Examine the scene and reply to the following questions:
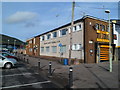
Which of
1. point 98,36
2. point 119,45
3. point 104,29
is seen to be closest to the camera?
point 98,36

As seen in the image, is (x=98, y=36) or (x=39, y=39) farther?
(x=39, y=39)

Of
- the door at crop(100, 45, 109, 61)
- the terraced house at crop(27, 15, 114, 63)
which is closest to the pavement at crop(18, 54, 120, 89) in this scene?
the terraced house at crop(27, 15, 114, 63)

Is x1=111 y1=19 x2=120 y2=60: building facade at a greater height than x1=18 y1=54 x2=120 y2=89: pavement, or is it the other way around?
x1=111 y1=19 x2=120 y2=60: building facade

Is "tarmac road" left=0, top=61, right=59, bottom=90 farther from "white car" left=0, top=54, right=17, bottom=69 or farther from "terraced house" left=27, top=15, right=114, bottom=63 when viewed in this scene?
"terraced house" left=27, top=15, right=114, bottom=63

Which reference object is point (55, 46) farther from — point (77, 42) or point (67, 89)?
point (67, 89)

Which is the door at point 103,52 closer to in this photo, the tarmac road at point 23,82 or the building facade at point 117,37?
the building facade at point 117,37

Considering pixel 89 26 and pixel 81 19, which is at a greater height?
pixel 81 19

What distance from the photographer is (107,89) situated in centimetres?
615

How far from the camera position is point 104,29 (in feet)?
67.2

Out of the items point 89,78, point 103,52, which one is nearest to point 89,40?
point 103,52

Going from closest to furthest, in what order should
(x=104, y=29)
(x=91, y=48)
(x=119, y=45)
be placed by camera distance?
(x=91, y=48), (x=104, y=29), (x=119, y=45)

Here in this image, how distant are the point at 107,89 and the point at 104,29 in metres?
16.1

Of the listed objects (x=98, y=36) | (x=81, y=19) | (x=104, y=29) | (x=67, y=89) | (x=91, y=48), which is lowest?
(x=67, y=89)

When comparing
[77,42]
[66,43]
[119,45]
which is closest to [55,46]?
[66,43]
